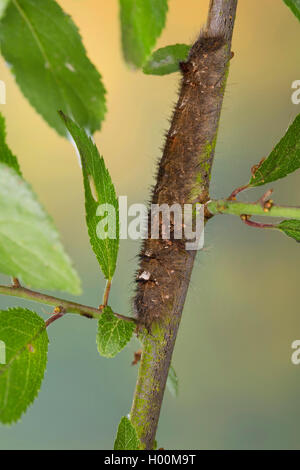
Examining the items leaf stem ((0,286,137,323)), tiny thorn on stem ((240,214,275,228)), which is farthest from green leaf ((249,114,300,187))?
leaf stem ((0,286,137,323))

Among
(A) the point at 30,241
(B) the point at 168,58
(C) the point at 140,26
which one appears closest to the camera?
(A) the point at 30,241

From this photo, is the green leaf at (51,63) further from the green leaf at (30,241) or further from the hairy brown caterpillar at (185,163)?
the green leaf at (30,241)

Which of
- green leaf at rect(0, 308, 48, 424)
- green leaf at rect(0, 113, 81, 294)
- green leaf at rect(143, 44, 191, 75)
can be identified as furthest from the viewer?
green leaf at rect(143, 44, 191, 75)

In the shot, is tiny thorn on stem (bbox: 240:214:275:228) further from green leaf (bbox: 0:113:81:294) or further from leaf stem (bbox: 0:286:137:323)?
green leaf (bbox: 0:113:81:294)

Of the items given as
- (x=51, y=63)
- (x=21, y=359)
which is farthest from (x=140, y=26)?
(x=21, y=359)

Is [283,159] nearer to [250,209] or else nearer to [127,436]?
[250,209]

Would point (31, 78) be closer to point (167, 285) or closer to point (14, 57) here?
point (14, 57)
